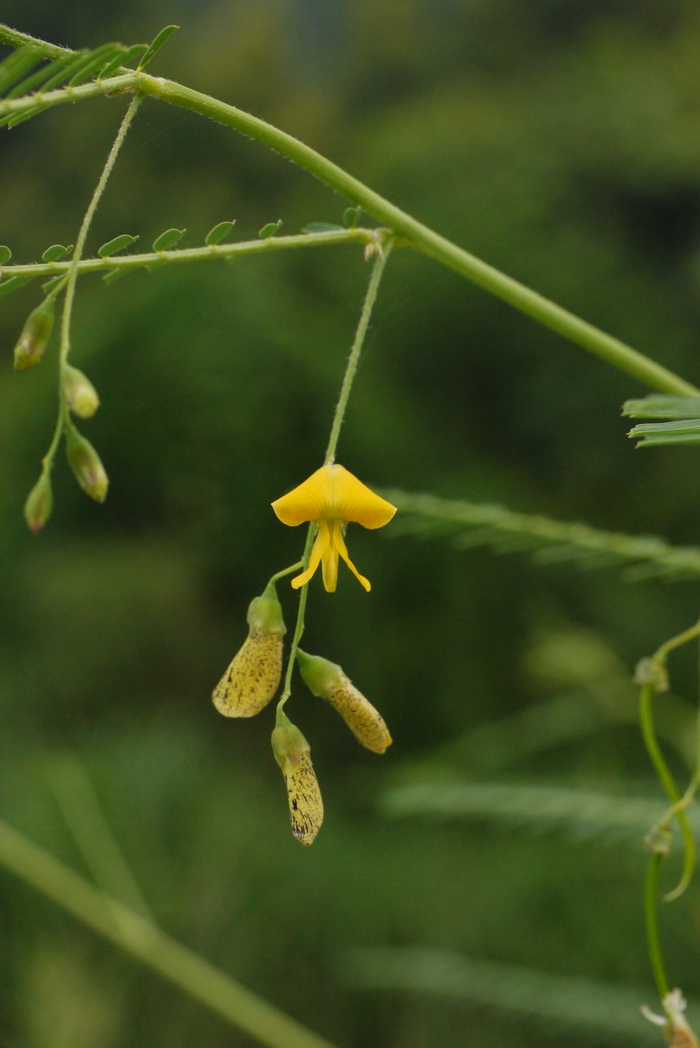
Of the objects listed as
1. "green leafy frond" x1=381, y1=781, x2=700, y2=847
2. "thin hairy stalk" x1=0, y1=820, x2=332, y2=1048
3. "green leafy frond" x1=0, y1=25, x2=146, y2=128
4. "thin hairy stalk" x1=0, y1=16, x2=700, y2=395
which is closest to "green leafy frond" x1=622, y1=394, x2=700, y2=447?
"thin hairy stalk" x1=0, y1=16, x2=700, y2=395

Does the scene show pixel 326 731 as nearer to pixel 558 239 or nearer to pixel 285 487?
pixel 285 487

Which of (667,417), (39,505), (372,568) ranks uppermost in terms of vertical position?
(372,568)

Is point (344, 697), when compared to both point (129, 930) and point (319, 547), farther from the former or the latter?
point (129, 930)

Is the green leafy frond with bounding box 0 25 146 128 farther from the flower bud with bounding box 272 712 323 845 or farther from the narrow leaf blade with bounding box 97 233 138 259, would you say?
the flower bud with bounding box 272 712 323 845

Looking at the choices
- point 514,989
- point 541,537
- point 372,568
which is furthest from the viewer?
point 372,568

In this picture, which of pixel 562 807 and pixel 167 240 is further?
pixel 562 807

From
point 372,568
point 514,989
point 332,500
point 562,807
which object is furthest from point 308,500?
point 372,568
